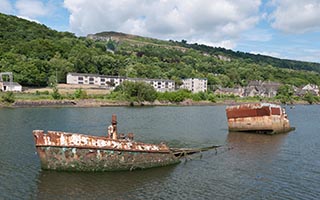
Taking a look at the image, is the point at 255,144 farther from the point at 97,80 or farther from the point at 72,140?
the point at 97,80

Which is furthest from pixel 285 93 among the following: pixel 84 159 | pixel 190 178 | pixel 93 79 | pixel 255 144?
pixel 84 159

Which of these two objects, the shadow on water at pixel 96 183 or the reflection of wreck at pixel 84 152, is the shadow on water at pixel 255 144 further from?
the reflection of wreck at pixel 84 152

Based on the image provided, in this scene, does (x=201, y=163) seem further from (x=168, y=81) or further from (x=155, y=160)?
(x=168, y=81)

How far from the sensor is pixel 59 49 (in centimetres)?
19388

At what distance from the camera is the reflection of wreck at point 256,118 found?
45.2 metres

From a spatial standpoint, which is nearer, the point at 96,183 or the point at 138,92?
the point at 96,183

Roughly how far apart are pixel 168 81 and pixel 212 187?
166798mm

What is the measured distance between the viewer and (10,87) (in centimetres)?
11788

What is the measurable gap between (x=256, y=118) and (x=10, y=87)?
9684cm

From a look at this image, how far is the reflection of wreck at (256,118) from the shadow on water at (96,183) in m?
24.7

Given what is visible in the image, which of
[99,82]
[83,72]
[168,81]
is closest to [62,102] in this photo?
[99,82]

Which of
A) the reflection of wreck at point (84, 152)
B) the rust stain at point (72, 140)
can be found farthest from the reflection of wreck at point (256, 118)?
the rust stain at point (72, 140)

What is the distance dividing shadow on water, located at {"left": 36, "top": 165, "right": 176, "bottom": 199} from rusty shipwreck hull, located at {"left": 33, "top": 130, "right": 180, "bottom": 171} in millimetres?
464

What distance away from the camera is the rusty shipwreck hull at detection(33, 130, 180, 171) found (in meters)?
22.0
